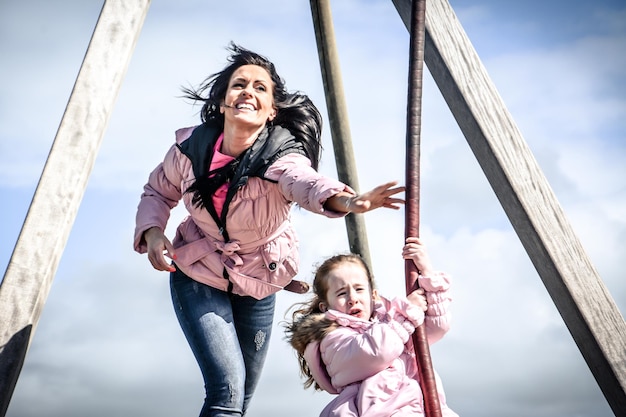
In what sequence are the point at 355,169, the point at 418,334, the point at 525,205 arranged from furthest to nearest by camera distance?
the point at 355,169, the point at 525,205, the point at 418,334

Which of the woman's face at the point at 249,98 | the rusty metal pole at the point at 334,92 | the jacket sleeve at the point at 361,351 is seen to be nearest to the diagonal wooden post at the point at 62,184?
the woman's face at the point at 249,98

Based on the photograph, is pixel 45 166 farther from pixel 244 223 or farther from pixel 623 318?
pixel 623 318

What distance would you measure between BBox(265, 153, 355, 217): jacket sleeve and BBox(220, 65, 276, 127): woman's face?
8.0 inches

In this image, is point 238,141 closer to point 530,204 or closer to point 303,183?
point 303,183

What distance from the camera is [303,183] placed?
2.38 metres

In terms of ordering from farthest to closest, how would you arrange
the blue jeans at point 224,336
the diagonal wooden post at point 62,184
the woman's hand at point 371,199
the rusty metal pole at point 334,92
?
the rusty metal pole at point 334,92
the blue jeans at point 224,336
the diagonal wooden post at point 62,184
the woman's hand at point 371,199

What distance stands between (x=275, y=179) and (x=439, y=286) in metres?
0.60

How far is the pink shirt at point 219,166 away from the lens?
2.60 meters

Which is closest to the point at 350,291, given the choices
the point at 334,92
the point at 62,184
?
the point at 62,184

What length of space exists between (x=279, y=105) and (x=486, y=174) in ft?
2.49

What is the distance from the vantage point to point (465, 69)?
9.24 ft

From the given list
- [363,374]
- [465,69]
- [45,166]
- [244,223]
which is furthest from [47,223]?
[465,69]

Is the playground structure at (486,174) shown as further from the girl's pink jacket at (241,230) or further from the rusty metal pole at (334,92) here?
the rusty metal pole at (334,92)

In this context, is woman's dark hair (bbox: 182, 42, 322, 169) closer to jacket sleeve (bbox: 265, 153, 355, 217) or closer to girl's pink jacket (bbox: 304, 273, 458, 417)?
jacket sleeve (bbox: 265, 153, 355, 217)
